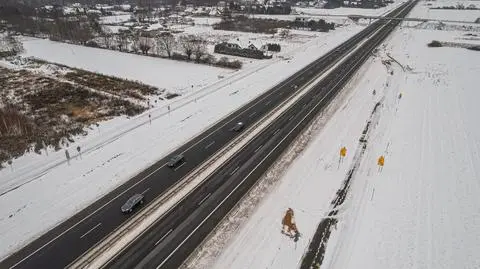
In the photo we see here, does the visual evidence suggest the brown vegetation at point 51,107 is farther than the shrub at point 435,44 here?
No

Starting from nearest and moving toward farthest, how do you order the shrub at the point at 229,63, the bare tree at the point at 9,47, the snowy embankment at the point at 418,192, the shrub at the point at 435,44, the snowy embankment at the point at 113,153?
the snowy embankment at the point at 418,192 < the snowy embankment at the point at 113,153 < the shrub at the point at 229,63 < the bare tree at the point at 9,47 < the shrub at the point at 435,44

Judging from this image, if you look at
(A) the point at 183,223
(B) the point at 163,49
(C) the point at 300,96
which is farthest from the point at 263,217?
(B) the point at 163,49

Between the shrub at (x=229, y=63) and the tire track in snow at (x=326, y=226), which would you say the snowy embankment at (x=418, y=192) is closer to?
the tire track in snow at (x=326, y=226)

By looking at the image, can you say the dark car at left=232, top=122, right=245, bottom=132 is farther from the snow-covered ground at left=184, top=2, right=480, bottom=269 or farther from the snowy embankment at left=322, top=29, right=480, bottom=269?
the snowy embankment at left=322, top=29, right=480, bottom=269

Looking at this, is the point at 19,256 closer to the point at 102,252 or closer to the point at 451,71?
the point at 102,252

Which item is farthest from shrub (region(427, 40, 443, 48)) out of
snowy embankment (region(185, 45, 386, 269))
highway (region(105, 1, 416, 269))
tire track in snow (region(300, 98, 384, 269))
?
tire track in snow (region(300, 98, 384, 269))

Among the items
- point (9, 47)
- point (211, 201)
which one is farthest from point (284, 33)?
point (211, 201)

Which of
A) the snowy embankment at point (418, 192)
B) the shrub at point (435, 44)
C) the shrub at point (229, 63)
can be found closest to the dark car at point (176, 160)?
the snowy embankment at point (418, 192)
